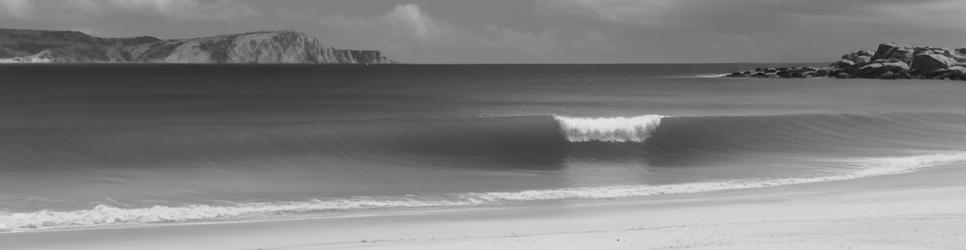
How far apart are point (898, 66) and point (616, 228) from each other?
9687 cm

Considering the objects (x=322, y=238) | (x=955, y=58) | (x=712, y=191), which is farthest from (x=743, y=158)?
(x=955, y=58)

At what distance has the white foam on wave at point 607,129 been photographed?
26.8 m

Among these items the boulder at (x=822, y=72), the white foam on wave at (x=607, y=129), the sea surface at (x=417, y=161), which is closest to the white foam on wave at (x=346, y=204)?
the sea surface at (x=417, y=161)

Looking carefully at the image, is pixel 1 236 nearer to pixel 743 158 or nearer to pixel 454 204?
pixel 454 204

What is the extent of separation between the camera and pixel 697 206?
14188 millimetres

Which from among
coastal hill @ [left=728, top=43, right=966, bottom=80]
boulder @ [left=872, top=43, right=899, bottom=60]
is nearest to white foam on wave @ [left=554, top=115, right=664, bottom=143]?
coastal hill @ [left=728, top=43, right=966, bottom=80]

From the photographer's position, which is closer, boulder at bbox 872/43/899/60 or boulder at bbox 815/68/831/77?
boulder at bbox 872/43/899/60

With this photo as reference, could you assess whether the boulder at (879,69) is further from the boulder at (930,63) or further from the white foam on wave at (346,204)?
the white foam on wave at (346,204)

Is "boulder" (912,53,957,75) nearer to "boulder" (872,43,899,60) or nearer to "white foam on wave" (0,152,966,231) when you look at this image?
"boulder" (872,43,899,60)

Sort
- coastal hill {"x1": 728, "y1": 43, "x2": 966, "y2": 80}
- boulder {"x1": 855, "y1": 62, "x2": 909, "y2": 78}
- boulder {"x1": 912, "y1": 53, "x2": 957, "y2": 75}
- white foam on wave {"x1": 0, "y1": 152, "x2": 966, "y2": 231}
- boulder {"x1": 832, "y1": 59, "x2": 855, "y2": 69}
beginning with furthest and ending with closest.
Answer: boulder {"x1": 832, "y1": 59, "x2": 855, "y2": 69} < boulder {"x1": 855, "y1": 62, "x2": 909, "y2": 78} < boulder {"x1": 912, "y1": 53, "x2": 957, "y2": 75} < coastal hill {"x1": 728, "y1": 43, "x2": 966, "y2": 80} < white foam on wave {"x1": 0, "y1": 152, "x2": 966, "y2": 231}

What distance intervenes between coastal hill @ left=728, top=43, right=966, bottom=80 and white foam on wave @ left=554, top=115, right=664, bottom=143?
7333 cm

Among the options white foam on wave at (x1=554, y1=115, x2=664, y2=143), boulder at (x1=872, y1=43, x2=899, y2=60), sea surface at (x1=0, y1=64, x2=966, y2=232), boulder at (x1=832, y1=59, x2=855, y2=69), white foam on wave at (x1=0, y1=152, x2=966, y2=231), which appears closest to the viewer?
white foam on wave at (x1=0, y1=152, x2=966, y2=231)

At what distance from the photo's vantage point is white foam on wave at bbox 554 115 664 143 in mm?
26750

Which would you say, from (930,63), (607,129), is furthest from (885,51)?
(607,129)
